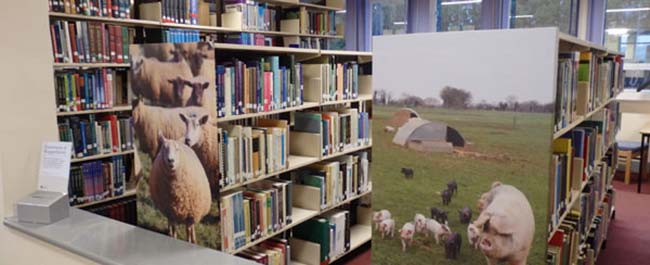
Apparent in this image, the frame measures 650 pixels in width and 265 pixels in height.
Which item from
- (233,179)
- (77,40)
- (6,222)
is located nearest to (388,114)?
(233,179)

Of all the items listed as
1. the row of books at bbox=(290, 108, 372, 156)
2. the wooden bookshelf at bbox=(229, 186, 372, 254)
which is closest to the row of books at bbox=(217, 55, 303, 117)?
the row of books at bbox=(290, 108, 372, 156)

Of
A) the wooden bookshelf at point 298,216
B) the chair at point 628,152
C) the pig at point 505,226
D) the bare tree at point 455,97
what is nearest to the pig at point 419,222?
the pig at point 505,226

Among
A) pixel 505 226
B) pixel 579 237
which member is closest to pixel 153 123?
pixel 505 226

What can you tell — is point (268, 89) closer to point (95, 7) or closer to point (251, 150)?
point (251, 150)

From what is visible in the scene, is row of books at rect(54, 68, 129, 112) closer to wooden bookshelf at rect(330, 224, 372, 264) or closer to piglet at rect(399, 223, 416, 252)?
wooden bookshelf at rect(330, 224, 372, 264)

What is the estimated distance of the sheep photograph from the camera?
1.85 m

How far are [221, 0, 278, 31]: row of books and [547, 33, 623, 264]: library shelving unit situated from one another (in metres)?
3.26

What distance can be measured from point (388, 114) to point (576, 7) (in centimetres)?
576

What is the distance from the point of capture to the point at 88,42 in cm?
344

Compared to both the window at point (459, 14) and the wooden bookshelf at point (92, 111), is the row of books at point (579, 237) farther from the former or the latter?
the window at point (459, 14)

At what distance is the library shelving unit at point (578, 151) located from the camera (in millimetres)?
2111

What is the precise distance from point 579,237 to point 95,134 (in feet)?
10.2

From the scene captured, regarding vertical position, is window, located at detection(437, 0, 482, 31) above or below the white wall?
above

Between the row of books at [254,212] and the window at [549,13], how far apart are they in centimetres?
492
